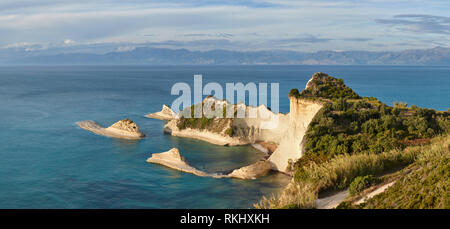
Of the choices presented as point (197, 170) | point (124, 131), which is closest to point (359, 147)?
point (197, 170)

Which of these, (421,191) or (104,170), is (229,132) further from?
(421,191)

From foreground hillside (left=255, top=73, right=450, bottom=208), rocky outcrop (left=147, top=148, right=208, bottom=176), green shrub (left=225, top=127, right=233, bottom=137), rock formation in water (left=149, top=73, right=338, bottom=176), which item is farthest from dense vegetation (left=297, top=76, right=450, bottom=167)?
green shrub (left=225, top=127, right=233, bottom=137)

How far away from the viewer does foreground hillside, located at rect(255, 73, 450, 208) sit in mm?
14266

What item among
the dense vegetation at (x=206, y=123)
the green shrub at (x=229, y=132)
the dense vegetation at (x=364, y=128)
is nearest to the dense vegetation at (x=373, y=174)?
the dense vegetation at (x=364, y=128)

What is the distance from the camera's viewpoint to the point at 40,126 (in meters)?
53.8

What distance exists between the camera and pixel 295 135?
30.9m

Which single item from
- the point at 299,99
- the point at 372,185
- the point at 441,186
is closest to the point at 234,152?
the point at 299,99

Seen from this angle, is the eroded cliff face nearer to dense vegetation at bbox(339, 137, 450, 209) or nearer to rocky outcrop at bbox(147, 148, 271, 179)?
rocky outcrop at bbox(147, 148, 271, 179)

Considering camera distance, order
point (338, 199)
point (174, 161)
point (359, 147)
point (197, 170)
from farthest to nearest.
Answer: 1. point (174, 161)
2. point (197, 170)
3. point (359, 147)
4. point (338, 199)

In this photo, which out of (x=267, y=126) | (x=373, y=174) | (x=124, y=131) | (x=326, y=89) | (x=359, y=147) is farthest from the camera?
(x=124, y=131)

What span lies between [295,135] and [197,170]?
8.36 metres

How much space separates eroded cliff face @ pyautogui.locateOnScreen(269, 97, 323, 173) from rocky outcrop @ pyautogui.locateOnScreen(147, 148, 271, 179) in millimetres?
1086

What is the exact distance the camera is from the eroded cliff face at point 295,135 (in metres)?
30.4

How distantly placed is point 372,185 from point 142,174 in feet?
72.1
